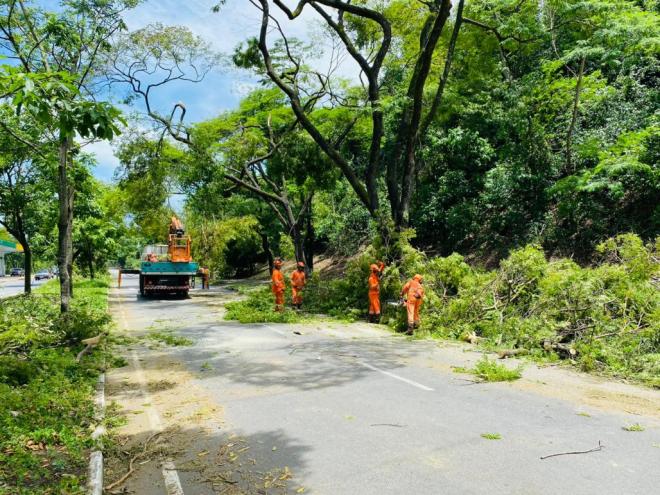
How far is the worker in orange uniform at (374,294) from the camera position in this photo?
15.2 m

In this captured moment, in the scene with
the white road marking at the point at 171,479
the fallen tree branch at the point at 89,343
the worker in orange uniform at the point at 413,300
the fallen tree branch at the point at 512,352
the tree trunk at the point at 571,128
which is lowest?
the white road marking at the point at 171,479

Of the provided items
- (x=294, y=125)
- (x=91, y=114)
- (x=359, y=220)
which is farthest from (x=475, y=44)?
(x=91, y=114)

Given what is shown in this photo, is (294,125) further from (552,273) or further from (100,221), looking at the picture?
(100,221)

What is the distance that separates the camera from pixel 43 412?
232 inches

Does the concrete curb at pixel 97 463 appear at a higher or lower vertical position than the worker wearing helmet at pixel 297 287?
lower

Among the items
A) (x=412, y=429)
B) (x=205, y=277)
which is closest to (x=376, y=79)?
(x=412, y=429)

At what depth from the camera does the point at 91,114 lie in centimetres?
508

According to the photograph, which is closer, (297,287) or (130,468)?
(130,468)

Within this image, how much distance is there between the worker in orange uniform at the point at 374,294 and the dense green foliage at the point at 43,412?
794 centimetres

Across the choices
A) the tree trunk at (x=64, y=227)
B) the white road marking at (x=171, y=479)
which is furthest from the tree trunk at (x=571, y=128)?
the white road marking at (x=171, y=479)

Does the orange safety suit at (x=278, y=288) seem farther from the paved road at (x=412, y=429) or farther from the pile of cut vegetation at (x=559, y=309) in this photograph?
the paved road at (x=412, y=429)

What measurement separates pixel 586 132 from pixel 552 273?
34.6 ft

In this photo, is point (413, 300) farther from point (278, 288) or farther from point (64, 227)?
point (64, 227)

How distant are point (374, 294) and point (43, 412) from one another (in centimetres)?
1055
